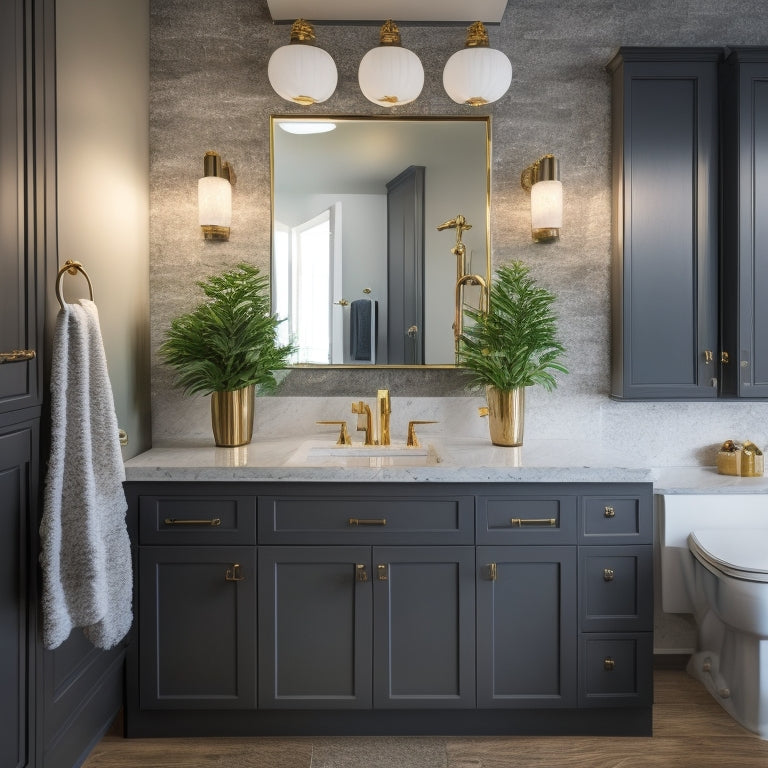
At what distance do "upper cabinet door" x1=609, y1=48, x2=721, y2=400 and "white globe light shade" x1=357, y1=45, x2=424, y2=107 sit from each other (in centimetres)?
76

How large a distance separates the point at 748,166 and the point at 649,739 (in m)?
1.94

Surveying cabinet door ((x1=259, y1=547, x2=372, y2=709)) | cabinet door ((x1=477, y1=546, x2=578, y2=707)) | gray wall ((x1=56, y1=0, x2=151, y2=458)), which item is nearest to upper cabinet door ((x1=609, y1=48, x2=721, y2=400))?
cabinet door ((x1=477, y1=546, x2=578, y2=707))

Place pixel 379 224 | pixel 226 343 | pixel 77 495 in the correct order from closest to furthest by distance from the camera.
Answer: pixel 77 495
pixel 226 343
pixel 379 224

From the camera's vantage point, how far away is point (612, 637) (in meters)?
2.08

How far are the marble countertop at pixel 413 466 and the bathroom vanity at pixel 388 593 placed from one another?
0.02 meters

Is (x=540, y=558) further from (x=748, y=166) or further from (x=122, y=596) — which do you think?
(x=748, y=166)

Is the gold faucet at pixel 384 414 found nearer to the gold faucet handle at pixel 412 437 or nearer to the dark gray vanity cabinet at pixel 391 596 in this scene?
the gold faucet handle at pixel 412 437

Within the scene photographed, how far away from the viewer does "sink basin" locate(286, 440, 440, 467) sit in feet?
7.42

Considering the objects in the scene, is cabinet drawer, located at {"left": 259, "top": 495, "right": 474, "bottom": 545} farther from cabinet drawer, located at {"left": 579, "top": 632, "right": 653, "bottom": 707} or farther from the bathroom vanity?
cabinet drawer, located at {"left": 579, "top": 632, "right": 653, "bottom": 707}

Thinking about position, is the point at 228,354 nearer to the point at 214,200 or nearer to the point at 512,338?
the point at 214,200

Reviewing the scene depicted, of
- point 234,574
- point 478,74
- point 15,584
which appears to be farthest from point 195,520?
point 478,74

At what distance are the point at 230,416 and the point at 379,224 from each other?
2.98ft

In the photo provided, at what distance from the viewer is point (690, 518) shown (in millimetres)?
2348

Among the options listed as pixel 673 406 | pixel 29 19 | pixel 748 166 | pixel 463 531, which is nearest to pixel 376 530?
pixel 463 531
